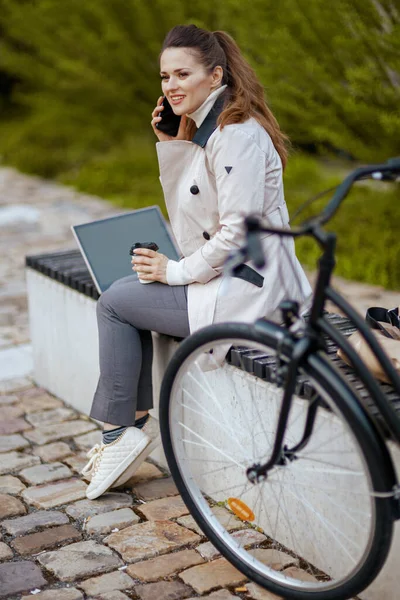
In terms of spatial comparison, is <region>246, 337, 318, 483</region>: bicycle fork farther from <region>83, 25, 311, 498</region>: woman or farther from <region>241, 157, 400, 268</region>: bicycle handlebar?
<region>83, 25, 311, 498</region>: woman

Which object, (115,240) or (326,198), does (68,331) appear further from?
(326,198)

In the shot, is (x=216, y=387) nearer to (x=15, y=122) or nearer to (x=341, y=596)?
(x=341, y=596)

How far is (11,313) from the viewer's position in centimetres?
553

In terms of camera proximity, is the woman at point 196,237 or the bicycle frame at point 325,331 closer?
the bicycle frame at point 325,331

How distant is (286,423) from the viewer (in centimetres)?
228

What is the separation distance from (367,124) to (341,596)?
4.78m

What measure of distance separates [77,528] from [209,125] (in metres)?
1.40

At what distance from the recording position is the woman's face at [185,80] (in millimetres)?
2920

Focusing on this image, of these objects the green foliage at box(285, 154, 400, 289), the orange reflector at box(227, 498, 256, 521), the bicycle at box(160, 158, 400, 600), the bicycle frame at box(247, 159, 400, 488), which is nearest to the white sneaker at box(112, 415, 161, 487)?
the bicycle at box(160, 158, 400, 600)

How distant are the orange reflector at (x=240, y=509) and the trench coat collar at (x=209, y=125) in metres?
1.12

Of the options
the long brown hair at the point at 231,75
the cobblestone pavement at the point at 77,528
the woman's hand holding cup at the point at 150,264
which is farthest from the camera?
the woman's hand holding cup at the point at 150,264

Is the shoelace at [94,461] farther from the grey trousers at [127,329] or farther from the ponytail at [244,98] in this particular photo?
the ponytail at [244,98]

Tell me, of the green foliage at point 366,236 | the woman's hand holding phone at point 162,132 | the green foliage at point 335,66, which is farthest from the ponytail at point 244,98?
the green foliage at point 366,236

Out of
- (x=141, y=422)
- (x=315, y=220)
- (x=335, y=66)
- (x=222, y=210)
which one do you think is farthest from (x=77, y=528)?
(x=335, y=66)
